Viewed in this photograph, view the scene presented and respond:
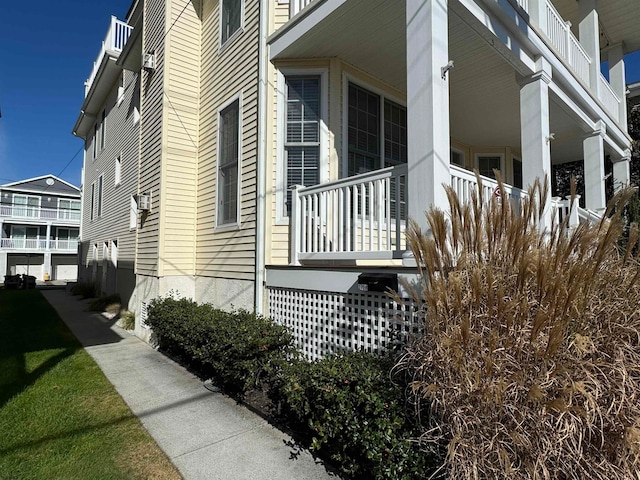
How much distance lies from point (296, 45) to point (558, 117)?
5.44m

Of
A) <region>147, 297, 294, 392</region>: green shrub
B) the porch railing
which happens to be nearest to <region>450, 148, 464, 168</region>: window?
the porch railing

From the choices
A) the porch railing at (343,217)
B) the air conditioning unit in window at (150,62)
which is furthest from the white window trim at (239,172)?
the air conditioning unit in window at (150,62)

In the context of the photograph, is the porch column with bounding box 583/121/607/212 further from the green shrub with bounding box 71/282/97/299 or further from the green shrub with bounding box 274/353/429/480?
the green shrub with bounding box 71/282/97/299

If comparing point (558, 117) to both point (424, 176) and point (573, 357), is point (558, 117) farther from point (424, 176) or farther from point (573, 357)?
point (573, 357)

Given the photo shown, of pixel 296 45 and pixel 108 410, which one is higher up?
pixel 296 45

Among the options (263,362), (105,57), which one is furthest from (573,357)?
(105,57)

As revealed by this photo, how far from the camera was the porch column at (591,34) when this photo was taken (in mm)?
7176

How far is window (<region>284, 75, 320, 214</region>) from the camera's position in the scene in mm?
5730

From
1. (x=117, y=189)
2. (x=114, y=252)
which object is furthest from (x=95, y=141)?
(x=114, y=252)

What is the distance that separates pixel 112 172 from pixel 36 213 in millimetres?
26431

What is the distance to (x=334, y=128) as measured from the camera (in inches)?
226

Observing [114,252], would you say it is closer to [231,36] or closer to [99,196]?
[99,196]

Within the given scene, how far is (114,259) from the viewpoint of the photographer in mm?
12680

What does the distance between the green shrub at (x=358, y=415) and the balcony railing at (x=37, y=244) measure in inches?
1495
